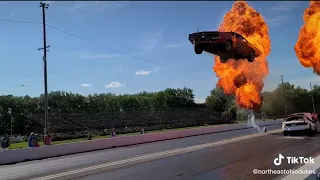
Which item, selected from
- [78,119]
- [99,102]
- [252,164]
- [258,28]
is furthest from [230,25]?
[99,102]

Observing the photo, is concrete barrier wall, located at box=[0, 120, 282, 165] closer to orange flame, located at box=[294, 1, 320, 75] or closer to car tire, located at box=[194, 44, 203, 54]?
car tire, located at box=[194, 44, 203, 54]

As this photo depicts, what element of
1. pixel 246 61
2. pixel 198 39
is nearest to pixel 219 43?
pixel 198 39

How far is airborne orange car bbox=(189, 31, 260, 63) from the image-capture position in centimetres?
1223

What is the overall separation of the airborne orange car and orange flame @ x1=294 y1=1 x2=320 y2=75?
267 cm

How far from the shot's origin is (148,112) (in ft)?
203

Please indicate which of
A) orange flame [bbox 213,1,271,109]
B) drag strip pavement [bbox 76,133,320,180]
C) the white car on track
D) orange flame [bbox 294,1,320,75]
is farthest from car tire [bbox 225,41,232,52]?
the white car on track

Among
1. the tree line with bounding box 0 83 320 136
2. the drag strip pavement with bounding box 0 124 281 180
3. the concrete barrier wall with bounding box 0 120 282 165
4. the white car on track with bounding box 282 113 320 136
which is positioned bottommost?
the drag strip pavement with bounding box 0 124 281 180

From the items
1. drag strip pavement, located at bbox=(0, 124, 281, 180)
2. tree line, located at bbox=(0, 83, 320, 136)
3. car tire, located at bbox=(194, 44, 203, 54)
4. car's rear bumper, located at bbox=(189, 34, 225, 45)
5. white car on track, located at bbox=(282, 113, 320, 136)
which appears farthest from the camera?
tree line, located at bbox=(0, 83, 320, 136)

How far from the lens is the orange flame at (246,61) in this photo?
15750mm

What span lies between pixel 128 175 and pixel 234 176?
335cm

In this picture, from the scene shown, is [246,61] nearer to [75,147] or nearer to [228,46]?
[228,46]

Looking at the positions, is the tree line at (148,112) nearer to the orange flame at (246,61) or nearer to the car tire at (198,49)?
the orange flame at (246,61)

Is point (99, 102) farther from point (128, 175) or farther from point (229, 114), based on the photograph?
point (128, 175)

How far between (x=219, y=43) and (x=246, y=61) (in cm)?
611
